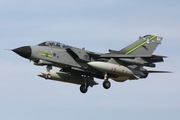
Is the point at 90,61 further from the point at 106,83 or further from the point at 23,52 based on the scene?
the point at 23,52

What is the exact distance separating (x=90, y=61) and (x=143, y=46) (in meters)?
4.41

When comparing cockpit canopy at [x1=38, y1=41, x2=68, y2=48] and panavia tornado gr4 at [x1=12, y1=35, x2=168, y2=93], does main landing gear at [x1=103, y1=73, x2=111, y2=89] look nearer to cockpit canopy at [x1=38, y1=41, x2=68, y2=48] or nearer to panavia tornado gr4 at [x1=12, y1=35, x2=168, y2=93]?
panavia tornado gr4 at [x1=12, y1=35, x2=168, y2=93]

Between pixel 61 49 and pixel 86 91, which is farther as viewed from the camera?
pixel 86 91

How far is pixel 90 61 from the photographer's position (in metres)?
39.2

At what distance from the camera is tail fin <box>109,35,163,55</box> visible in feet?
133

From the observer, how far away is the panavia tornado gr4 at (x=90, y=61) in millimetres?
37781

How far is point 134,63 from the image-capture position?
39.5 m

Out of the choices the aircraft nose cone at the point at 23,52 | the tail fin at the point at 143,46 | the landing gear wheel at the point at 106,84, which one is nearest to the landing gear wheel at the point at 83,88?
the landing gear wheel at the point at 106,84

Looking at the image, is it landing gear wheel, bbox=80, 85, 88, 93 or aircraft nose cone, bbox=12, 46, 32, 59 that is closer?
aircraft nose cone, bbox=12, 46, 32, 59

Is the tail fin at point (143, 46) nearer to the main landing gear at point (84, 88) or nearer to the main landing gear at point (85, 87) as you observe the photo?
the main landing gear at point (85, 87)

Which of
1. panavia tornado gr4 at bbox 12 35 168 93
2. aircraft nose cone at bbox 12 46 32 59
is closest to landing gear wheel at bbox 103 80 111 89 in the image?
panavia tornado gr4 at bbox 12 35 168 93

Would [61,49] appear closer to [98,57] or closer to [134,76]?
[98,57]

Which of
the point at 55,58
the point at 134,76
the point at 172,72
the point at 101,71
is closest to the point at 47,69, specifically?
the point at 55,58

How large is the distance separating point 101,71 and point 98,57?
51.4 inches
